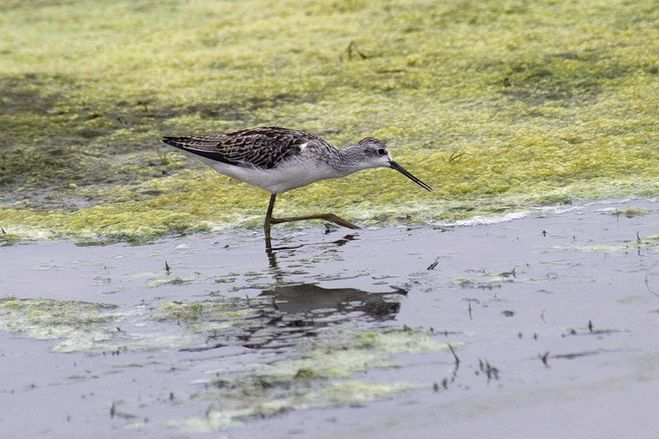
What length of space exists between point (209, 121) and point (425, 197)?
10.4 ft

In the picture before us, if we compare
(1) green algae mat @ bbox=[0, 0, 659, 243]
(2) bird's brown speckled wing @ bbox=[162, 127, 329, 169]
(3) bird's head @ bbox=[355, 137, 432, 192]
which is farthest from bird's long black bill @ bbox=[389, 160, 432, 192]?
(2) bird's brown speckled wing @ bbox=[162, 127, 329, 169]

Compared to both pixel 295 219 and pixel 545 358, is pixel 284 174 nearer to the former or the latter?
pixel 295 219

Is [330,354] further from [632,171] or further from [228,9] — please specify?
[228,9]

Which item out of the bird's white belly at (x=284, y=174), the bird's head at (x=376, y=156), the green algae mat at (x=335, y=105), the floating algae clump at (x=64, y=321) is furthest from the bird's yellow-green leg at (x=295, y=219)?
the floating algae clump at (x=64, y=321)

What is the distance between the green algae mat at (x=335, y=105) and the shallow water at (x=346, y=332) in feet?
2.14

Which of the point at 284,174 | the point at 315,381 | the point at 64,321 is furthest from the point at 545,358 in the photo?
the point at 284,174

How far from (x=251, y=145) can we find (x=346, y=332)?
3.05m

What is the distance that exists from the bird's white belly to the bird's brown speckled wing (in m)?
0.05

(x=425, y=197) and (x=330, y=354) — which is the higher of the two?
(x=425, y=197)

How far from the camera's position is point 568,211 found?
920 centimetres

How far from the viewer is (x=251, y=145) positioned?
9688 mm

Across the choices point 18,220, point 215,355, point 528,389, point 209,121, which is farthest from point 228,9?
point 528,389

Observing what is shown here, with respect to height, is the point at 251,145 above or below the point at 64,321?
above

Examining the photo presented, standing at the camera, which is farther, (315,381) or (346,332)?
(346,332)
